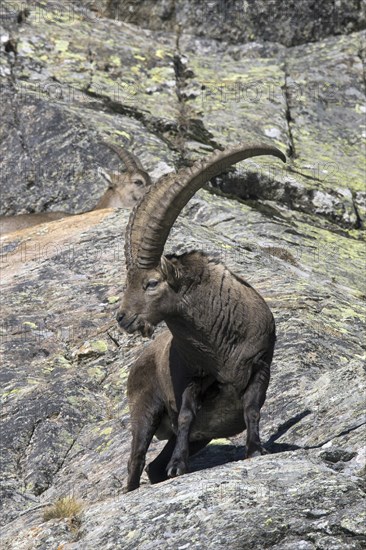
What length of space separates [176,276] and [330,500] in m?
3.20

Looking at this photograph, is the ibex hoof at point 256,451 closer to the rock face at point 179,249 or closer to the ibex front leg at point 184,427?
the rock face at point 179,249

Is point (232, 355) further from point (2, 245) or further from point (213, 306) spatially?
point (2, 245)

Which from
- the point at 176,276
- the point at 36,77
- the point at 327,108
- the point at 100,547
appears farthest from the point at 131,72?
the point at 100,547

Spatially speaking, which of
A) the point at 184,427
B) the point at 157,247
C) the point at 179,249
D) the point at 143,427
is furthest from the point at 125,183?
the point at 184,427

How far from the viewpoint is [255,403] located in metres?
9.78

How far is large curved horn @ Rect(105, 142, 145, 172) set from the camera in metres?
24.1

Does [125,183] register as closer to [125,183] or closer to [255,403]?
[125,183]

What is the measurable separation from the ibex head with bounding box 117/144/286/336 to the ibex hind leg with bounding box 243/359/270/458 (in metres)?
0.93

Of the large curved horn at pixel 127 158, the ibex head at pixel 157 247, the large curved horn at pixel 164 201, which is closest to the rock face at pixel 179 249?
the large curved horn at pixel 127 158

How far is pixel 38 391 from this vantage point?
14219 millimetres

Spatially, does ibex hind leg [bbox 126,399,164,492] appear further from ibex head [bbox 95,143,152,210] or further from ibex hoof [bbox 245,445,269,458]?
ibex head [bbox 95,143,152,210]

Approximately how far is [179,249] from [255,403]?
8.11 metres

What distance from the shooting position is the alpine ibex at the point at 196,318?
32.7 ft

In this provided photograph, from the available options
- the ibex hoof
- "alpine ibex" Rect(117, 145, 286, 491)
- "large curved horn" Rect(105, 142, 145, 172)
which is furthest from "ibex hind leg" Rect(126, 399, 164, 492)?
"large curved horn" Rect(105, 142, 145, 172)
